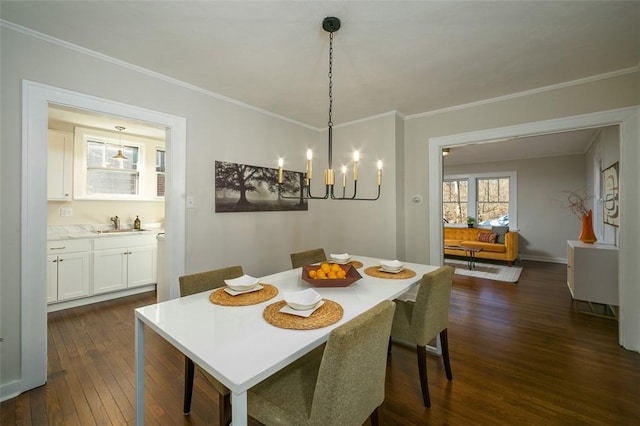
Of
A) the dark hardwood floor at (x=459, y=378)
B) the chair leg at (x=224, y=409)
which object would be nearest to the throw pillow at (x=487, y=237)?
the dark hardwood floor at (x=459, y=378)

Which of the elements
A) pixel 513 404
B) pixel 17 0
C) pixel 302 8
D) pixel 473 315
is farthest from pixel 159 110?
pixel 473 315

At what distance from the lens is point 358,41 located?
1.86 meters

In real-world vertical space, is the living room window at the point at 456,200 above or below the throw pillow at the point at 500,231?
above

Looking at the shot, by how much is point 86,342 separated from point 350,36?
11.3 ft

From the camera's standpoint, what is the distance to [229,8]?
5.09ft

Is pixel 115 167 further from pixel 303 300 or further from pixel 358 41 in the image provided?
pixel 303 300

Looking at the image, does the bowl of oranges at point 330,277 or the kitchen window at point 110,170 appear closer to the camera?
the bowl of oranges at point 330,277

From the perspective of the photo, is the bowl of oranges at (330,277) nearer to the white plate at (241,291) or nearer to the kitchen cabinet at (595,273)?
the white plate at (241,291)

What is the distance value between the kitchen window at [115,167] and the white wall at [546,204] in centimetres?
753

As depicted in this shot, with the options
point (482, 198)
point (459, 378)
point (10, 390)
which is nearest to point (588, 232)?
point (459, 378)

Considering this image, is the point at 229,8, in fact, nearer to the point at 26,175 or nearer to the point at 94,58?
the point at 94,58

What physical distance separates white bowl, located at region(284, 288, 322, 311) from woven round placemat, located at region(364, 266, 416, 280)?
772mm

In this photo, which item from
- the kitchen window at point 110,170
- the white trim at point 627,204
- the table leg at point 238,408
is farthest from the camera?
the kitchen window at point 110,170

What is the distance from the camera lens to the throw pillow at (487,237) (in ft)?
19.1
